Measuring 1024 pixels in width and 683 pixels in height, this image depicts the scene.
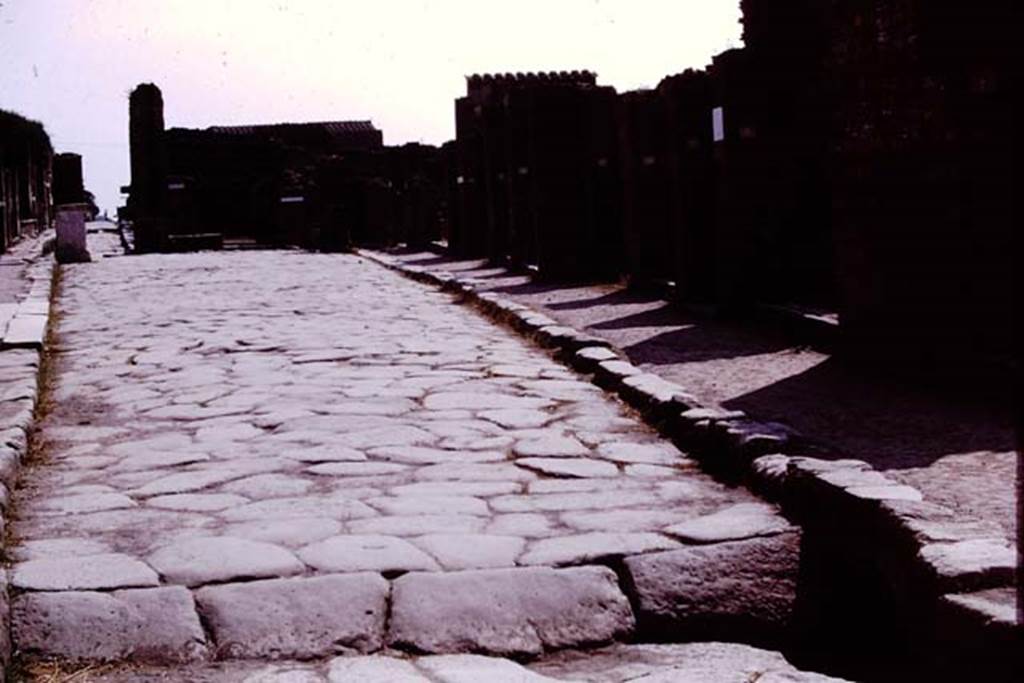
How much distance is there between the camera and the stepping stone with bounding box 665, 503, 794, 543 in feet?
13.9

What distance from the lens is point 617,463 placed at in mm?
5398

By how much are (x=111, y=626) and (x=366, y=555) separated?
32.8 inches

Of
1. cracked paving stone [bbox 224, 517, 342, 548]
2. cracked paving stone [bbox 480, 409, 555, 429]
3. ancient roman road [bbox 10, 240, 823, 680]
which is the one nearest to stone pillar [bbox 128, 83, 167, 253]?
ancient roman road [bbox 10, 240, 823, 680]

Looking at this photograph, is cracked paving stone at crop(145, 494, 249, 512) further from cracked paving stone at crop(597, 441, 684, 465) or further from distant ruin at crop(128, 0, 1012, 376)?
distant ruin at crop(128, 0, 1012, 376)

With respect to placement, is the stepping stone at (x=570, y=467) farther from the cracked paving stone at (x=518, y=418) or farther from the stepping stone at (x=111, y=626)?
the stepping stone at (x=111, y=626)

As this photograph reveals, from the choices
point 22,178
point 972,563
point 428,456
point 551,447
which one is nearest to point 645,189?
point 551,447

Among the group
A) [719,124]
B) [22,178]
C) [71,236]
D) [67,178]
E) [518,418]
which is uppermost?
[67,178]

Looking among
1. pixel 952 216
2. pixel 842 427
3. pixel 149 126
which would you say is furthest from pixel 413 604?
pixel 149 126

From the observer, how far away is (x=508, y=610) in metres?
3.71

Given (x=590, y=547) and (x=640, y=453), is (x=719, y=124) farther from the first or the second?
(x=590, y=547)

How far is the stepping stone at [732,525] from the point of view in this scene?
4.22 meters

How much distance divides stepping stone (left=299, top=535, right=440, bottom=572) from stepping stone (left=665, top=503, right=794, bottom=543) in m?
0.87

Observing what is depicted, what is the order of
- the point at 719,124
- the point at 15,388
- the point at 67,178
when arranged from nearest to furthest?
the point at 15,388 → the point at 719,124 → the point at 67,178

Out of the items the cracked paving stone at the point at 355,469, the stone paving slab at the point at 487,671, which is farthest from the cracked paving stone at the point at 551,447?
the stone paving slab at the point at 487,671
